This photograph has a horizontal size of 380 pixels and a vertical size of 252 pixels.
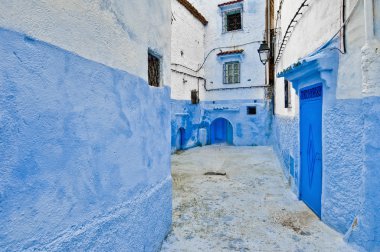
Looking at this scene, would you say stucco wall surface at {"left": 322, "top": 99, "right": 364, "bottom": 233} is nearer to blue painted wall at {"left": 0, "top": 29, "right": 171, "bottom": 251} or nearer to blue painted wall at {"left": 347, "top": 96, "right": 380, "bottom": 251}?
blue painted wall at {"left": 347, "top": 96, "right": 380, "bottom": 251}

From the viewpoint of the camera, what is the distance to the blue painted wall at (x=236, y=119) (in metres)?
15.2

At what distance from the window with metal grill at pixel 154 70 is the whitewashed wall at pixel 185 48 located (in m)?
8.86

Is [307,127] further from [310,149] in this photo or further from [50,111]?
[50,111]

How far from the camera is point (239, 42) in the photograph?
16.0 m

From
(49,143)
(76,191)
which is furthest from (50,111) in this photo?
(76,191)

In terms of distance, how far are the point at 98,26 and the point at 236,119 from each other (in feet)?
47.0

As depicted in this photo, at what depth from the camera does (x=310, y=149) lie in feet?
16.9

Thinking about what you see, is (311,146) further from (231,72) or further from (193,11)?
(193,11)

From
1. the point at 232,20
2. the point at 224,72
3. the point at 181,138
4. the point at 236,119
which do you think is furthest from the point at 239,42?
the point at 181,138

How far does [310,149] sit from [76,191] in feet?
15.0

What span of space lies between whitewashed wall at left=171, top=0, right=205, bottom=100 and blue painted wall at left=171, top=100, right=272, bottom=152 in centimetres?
112

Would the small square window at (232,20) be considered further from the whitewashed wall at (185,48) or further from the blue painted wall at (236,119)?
the blue painted wall at (236,119)

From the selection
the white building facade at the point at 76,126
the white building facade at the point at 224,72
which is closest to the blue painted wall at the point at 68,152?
the white building facade at the point at 76,126

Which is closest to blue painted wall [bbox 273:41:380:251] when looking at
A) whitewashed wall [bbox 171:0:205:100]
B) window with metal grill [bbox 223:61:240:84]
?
whitewashed wall [bbox 171:0:205:100]
